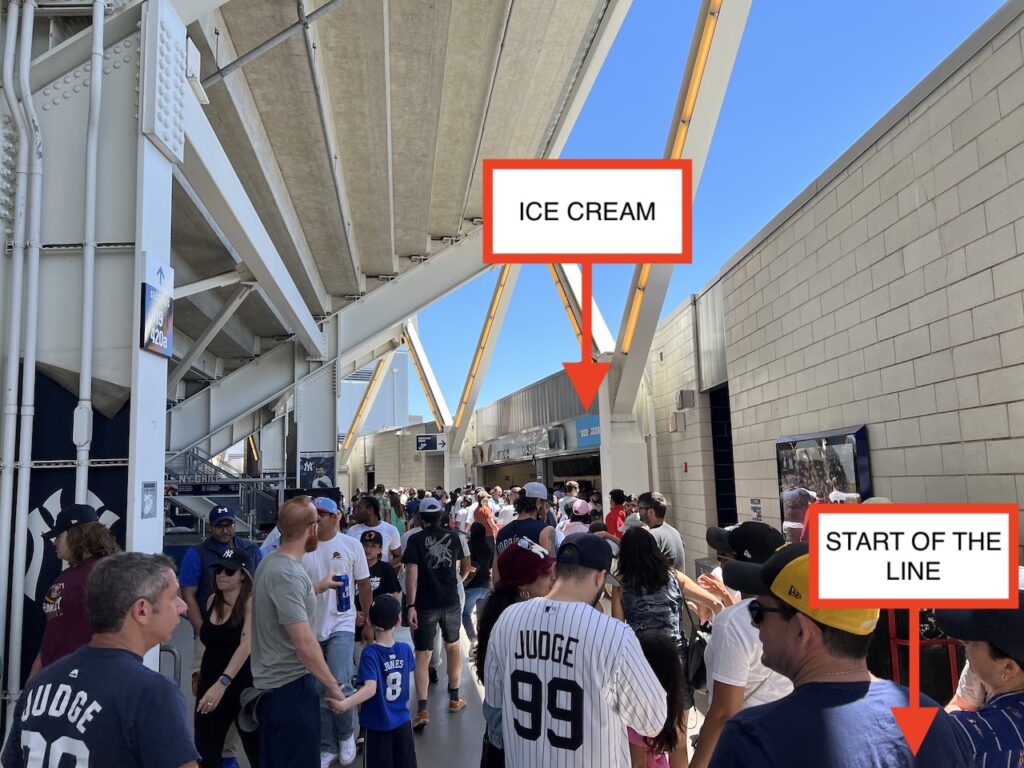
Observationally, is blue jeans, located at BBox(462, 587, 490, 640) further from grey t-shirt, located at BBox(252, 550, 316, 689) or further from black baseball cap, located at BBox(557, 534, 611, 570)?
black baseball cap, located at BBox(557, 534, 611, 570)

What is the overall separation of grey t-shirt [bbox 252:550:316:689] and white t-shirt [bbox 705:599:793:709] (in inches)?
74.7

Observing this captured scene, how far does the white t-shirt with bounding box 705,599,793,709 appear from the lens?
8.66ft

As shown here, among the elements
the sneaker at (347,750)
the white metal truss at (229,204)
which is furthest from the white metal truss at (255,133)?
the sneaker at (347,750)

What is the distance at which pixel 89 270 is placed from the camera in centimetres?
460

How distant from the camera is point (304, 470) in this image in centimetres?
1630

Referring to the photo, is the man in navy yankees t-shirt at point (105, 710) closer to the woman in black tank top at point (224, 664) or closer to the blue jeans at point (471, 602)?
the woman in black tank top at point (224, 664)

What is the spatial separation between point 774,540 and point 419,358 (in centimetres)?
2525

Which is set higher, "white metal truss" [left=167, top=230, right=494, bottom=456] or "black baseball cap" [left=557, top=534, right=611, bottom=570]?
"white metal truss" [left=167, top=230, right=494, bottom=456]

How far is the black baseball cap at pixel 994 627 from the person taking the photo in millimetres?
1856

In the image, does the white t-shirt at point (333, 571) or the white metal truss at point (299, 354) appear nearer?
the white t-shirt at point (333, 571)

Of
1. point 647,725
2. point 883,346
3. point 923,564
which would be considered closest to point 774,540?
point 923,564

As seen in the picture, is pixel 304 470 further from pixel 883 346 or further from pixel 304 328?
pixel 883 346

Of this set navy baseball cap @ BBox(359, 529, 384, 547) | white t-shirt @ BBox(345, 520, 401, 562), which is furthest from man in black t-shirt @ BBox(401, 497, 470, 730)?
white t-shirt @ BBox(345, 520, 401, 562)

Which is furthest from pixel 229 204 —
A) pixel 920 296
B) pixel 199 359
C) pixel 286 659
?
pixel 199 359
